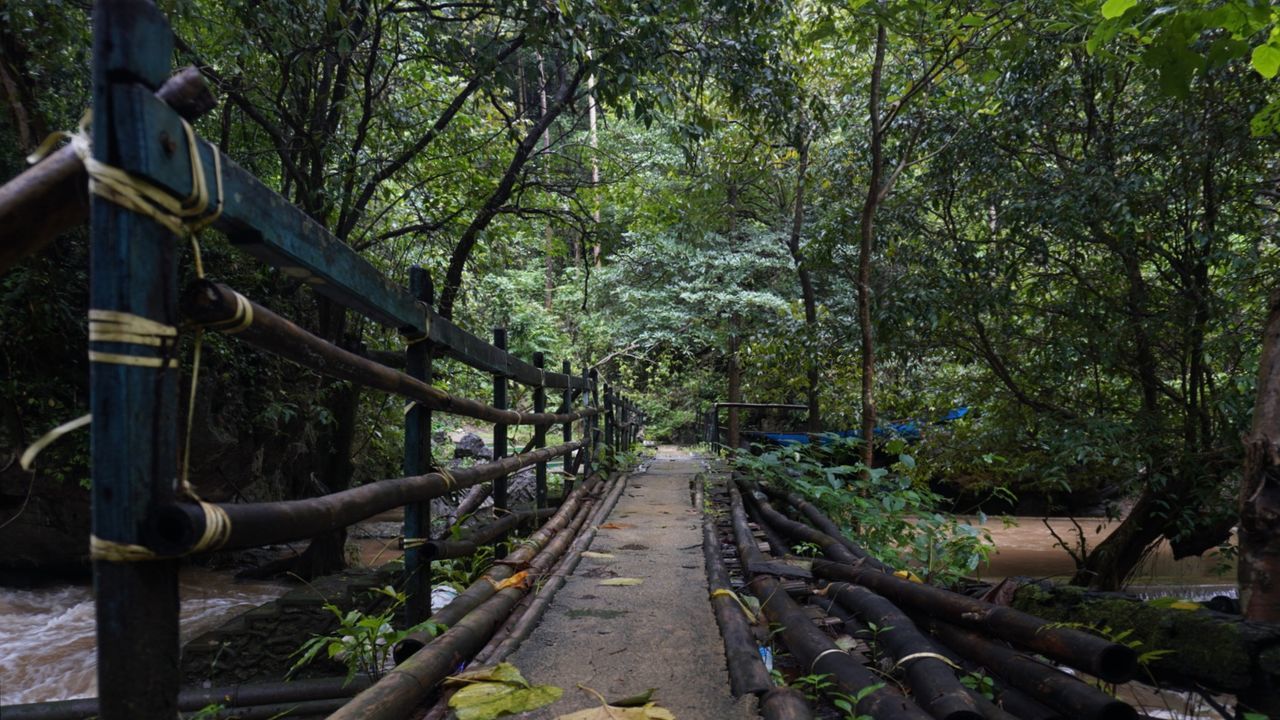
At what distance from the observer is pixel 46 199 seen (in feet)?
3.36

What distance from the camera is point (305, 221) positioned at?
1.57 meters

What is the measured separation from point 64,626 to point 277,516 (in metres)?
6.44

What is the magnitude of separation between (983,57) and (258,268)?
261 inches

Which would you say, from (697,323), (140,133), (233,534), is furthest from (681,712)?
(697,323)

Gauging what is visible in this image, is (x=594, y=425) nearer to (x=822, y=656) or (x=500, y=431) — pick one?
(x=500, y=431)

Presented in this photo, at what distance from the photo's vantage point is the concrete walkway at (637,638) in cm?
199

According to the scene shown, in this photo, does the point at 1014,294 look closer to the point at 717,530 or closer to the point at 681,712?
the point at 717,530

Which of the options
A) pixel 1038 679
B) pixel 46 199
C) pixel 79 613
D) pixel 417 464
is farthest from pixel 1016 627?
pixel 79 613

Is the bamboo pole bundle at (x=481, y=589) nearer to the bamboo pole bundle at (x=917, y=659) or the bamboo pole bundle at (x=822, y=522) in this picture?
the bamboo pole bundle at (x=917, y=659)

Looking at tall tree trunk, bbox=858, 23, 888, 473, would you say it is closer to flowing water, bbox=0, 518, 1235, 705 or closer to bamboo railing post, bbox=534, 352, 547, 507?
flowing water, bbox=0, 518, 1235, 705

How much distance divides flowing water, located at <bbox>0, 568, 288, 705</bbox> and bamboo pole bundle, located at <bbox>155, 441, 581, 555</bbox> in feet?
12.9

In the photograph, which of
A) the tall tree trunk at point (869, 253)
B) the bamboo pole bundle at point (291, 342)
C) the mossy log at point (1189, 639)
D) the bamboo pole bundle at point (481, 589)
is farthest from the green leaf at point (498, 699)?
the tall tree trunk at point (869, 253)

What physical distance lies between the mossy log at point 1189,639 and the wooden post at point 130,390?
2.03 metres

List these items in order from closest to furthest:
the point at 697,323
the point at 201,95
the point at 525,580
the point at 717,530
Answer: the point at 201,95
the point at 525,580
the point at 717,530
the point at 697,323
